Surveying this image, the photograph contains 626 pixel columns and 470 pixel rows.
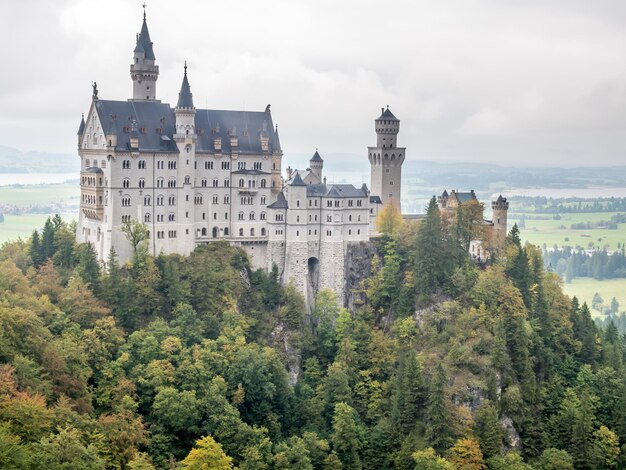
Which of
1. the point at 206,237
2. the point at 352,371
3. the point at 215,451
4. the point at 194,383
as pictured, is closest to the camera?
the point at 215,451

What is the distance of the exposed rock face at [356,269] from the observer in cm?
10400

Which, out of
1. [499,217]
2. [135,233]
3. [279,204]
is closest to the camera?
[135,233]

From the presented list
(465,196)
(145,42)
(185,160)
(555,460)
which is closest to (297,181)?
(185,160)

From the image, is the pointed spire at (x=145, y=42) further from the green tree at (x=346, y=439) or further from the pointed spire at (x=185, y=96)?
the green tree at (x=346, y=439)

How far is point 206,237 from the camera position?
101 metres

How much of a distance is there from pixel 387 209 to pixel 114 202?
99.8ft

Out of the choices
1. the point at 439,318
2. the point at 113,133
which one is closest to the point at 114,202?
the point at 113,133

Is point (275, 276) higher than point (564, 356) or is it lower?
higher

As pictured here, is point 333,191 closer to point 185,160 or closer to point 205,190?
point 205,190

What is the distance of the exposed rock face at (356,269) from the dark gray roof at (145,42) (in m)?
29.5

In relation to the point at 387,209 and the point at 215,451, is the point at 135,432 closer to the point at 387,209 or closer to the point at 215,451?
the point at 215,451

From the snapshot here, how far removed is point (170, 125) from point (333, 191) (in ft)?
60.8

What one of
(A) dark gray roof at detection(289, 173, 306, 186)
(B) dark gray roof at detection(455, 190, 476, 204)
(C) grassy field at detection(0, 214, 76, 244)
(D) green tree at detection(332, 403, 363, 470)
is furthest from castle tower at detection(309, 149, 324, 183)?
(C) grassy field at detection(0, 214, 76, 244)

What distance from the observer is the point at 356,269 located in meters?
104
